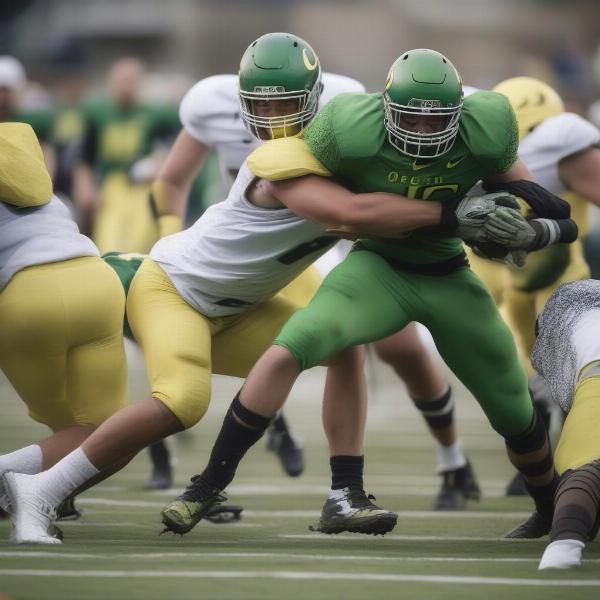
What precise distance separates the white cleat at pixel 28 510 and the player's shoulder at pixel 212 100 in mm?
1931

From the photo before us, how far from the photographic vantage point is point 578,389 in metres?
5.19

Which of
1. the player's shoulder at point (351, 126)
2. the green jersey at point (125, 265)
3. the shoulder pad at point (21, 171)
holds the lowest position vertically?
the green jersey at point (125, 265)

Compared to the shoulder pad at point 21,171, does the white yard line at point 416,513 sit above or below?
A: below

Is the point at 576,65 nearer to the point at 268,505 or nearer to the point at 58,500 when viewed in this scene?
the point at 268,505

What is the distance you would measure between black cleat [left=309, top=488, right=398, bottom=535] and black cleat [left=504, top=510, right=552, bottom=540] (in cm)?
50

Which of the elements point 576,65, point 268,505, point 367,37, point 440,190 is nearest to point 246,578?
point 440,190

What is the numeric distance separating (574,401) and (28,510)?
1685 mm

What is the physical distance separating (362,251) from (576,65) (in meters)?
15.3

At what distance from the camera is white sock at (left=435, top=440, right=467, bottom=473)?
7004 millimetres

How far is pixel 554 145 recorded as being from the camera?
7070mm

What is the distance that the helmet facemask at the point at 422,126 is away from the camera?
5344 mm

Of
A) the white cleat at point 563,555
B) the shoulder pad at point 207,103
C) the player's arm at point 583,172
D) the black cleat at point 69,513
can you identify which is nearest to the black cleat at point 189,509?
the black cleat at point 69,513

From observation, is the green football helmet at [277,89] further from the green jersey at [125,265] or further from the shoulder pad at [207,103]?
the shoulder pad at [207,103]

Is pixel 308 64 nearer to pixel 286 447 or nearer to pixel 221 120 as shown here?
pixel 221 120
